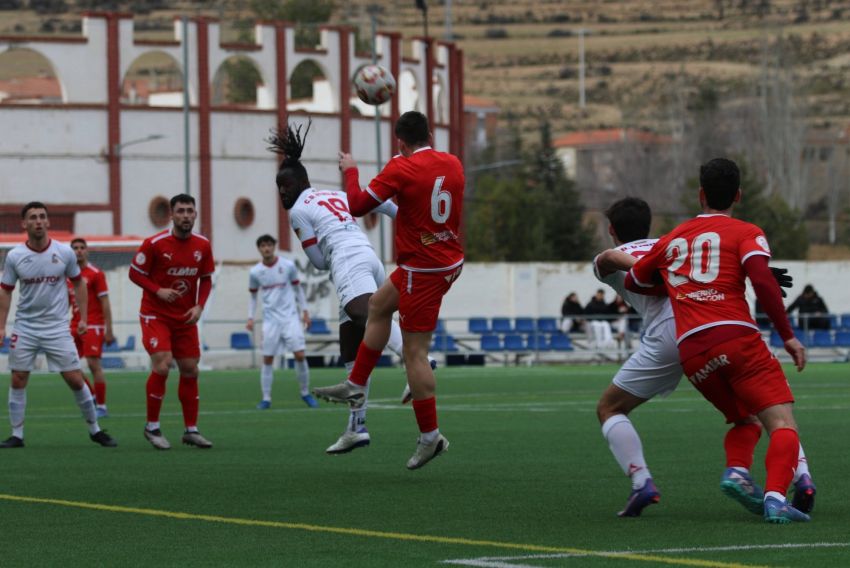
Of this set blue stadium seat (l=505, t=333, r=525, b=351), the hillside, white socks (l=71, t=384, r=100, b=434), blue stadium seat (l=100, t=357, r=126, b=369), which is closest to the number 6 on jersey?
white socks (l=71, t=384, r=100, b=434)

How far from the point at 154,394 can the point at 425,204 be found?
510 centimetres

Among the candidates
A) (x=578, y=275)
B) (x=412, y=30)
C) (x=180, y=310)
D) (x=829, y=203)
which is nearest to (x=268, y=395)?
(x=180, y=310)

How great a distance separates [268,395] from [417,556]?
15543 mm

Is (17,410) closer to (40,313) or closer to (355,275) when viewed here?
(40,313)

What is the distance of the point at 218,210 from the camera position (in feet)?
204

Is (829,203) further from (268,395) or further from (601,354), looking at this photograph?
(268,395)

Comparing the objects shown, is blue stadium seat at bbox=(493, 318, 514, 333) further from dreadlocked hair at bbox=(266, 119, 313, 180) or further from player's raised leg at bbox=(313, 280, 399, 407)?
player's raised leg at bbox=(313, 280, 399, 407)

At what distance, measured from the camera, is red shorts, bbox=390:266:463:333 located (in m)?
12.3

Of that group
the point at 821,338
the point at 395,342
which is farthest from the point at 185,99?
the point at 395,342

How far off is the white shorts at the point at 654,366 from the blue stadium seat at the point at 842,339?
32.5 meters

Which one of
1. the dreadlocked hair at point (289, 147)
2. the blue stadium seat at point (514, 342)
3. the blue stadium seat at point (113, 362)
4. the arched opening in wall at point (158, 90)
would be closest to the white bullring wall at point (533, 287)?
the blue stadium seat at point (514, 342)

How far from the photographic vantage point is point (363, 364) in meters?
13.1

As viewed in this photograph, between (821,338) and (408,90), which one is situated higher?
(408,90)

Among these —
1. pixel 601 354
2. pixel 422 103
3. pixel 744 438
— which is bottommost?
pixel 601 354
